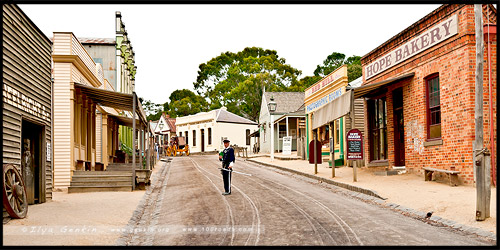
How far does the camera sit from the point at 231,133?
181 ft

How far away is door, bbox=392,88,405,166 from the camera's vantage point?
18.9 m

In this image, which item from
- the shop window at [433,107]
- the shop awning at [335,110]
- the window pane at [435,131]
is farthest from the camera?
the shop awning at [335,110]

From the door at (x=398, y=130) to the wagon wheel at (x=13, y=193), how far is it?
13219 millimetres

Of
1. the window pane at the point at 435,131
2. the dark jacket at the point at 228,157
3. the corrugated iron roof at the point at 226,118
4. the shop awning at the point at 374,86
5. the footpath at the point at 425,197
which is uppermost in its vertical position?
the corrugated iron roof at the point at 226,118

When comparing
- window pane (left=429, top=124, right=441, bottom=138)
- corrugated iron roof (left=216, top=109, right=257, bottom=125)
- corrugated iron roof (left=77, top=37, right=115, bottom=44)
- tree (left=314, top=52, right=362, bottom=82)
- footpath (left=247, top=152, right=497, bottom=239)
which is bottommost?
footpath (left=247, top=152, right=497, bottom=239)

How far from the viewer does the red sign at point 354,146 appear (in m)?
17.4

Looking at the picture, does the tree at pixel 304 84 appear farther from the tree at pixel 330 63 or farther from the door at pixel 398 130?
the door at pixel 398 130

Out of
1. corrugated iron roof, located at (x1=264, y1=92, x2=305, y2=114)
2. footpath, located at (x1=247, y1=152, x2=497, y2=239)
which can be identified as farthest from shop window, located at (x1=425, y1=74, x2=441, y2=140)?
corrugated iron roof, located at (x1=264, y1=92, x2=305, y2=114)

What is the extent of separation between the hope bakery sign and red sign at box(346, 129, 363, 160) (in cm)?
314

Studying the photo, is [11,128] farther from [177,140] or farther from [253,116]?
[253,116]

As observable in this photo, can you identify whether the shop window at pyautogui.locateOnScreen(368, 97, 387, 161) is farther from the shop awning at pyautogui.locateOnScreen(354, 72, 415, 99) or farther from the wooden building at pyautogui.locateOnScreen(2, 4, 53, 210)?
the wooden building at pyautogui.locateOnScreen(2, 4, 53, 210)

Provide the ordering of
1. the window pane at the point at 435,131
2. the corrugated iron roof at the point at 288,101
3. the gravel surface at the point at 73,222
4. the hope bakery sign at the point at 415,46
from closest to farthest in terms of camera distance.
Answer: the gravel surface at the point at 73,222 < the hope bakery sign at the point at 415,46 < the window pane at the point at 435,131 < the corrugated iron roof at the point at 288,101

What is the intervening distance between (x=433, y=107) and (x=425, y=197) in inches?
171

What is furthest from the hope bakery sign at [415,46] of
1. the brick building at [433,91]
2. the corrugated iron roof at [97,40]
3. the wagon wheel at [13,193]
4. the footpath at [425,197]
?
the corrugated iron roof at [97,40]
